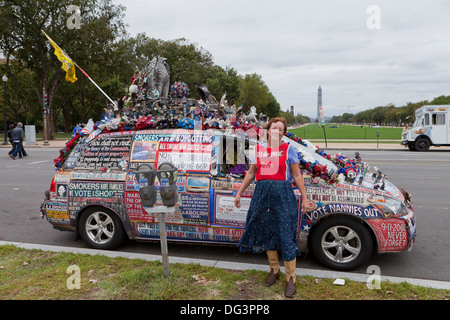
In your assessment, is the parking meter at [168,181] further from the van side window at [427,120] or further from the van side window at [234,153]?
the van side window at [427,120]

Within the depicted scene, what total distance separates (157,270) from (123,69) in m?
33.1

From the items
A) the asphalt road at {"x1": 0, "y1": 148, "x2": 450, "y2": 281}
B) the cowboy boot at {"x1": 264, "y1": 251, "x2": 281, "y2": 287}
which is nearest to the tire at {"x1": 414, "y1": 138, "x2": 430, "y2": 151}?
the asphalt road at {"x1": 0, "y1": 148, "x2": 450, "y2": 281}

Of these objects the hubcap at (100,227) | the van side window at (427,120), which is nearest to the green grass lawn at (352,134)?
the van side window at (427,120)

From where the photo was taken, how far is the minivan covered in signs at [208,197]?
163 inches

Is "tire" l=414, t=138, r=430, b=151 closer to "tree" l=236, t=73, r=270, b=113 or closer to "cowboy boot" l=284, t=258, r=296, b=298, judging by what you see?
"cowboy boot" l=284, t=258, r=296, b=298

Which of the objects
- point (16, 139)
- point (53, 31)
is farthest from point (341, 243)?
point (53, 31)

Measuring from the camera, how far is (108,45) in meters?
33.1

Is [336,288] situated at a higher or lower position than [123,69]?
lower

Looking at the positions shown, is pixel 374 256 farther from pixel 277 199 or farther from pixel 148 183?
pixel 148 183

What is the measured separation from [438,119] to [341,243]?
20536mm

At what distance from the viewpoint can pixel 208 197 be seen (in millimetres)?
4469
